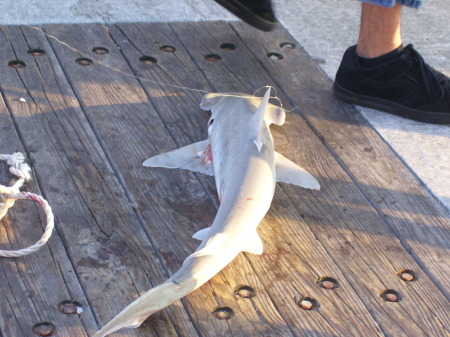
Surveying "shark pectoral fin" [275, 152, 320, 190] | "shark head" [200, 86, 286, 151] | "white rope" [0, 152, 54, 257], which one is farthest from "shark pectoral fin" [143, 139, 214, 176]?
"white rope" [0, 152, 54, 257]

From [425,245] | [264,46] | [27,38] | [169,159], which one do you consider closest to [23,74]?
[27,38]

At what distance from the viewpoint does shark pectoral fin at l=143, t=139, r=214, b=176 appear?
2.77m

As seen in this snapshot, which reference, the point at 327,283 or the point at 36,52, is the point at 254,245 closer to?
the point at 327,283

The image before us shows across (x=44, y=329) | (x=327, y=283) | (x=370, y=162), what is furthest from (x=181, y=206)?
(x=370, y=162)

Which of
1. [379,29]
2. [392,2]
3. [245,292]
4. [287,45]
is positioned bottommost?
[287,45]

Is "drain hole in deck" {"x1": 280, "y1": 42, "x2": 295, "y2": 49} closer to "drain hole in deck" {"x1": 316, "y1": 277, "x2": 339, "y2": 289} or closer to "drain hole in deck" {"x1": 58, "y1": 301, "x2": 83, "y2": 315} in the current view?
"drain hole in deck" {"x1": 316, "y1": 277, "x2": 339, "y2": 289}

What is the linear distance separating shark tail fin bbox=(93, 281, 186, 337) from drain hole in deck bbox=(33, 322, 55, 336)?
0.18 metres

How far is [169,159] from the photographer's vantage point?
279 cm

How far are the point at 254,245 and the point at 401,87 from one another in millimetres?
1338

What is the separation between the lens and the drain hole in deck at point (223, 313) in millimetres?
2215

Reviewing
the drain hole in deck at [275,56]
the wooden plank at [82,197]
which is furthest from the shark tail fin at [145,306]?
the drain hole in deck at [275,56]

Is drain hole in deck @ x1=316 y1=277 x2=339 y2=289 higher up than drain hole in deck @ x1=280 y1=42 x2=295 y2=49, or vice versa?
drain hole in deck @ x1=316 y1=277 x2=339 y2=289

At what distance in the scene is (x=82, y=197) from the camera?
2613 mm

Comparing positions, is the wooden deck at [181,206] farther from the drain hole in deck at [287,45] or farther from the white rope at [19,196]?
the drain hole in deck at [287,45]
